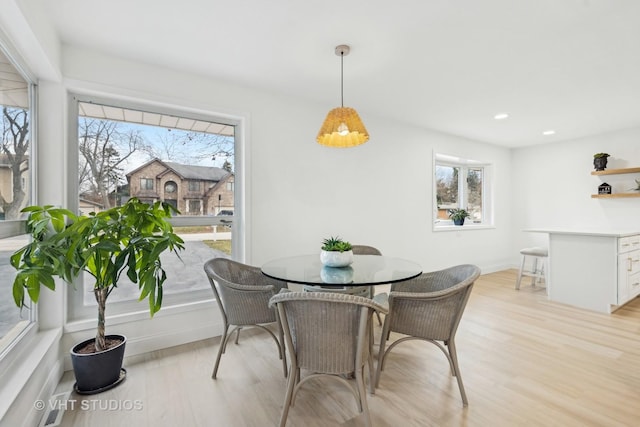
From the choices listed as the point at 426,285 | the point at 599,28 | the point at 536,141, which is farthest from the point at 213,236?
the point at 536,141

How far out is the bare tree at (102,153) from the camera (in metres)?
2.40

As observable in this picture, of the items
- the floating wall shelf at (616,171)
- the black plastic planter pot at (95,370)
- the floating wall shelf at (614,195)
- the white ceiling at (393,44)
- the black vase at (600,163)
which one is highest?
the white ceiling at (393,44)

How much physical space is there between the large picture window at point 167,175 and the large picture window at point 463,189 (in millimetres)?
3575

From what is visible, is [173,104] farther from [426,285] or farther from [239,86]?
[426,285]

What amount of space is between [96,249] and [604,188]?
6327 mm

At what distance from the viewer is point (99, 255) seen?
186 centimetres

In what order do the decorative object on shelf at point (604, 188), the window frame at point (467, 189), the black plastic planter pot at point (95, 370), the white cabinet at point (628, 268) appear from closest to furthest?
the black plastic planter pot at point (95, 370), the white cabinet at point (628, 268), the decorative object on shelf at point (604, 188), the window frame at point (467, 189)

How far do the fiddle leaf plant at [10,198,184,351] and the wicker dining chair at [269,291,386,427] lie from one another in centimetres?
98

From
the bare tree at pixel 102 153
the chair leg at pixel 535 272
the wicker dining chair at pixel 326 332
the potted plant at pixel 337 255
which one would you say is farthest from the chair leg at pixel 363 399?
the chair leg at pixel 535 272

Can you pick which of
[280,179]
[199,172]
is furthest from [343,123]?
[199,172]

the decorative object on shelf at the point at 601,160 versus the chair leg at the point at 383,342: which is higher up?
the decorative object on shelf at the point at 601,160

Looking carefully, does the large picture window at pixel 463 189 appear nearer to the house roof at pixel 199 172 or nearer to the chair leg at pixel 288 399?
the house roof at pixel 199 172

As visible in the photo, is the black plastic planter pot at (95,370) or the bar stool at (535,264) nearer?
Result: the black plastic planter pot at (95,370)

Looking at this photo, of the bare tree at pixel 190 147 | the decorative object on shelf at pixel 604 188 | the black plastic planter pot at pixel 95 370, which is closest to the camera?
the black plastic planter pot at pixel 95 370
